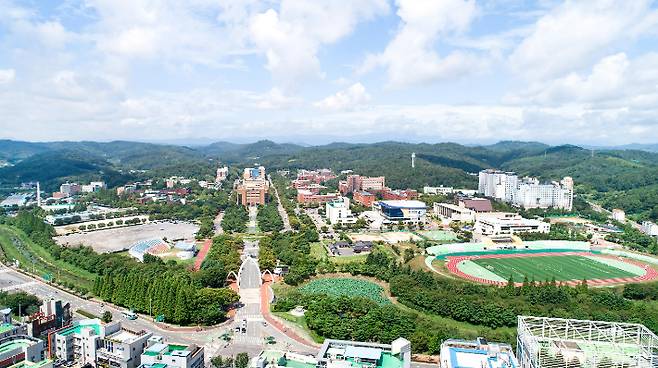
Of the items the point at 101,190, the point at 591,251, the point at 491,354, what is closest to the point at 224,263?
the point at 491,354

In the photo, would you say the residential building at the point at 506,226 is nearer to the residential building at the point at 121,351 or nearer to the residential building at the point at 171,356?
the residential building at the point at 171,356

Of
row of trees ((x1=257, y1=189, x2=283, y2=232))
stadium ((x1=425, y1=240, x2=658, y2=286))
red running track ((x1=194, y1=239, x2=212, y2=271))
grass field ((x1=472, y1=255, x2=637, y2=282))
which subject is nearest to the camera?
stadium ((x1=425, y1=240, x2=658, y2=286))

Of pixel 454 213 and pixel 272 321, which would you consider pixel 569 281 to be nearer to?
pixel 272 321

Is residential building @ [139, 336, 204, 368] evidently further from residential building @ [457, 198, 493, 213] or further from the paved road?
residential building @ [457, 198, 493, 213]

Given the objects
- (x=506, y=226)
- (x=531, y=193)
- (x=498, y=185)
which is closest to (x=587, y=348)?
(x=506, y=226)

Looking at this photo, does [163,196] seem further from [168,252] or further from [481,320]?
[481,320]

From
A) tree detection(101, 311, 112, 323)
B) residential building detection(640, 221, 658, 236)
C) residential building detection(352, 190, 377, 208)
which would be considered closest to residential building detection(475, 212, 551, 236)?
residential building detection(640, 221, 658, 236)
